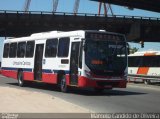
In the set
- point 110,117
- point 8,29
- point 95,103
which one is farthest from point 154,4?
point 110,117

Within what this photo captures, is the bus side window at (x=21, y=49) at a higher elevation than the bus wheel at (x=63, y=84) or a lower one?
higher

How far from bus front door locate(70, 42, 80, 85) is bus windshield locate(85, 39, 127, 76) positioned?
74cm

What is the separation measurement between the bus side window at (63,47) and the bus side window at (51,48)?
0.55 meters

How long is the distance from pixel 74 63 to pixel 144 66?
22.9 metres

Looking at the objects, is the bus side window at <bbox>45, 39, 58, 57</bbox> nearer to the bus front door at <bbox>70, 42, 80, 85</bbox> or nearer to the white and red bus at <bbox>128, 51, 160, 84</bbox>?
the bus front door at <bbox>70, 42, 80, 85</bbox>

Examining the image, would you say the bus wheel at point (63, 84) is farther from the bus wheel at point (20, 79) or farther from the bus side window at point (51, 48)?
the bus wheel at point (20, 79)

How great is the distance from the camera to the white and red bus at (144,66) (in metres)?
41.2

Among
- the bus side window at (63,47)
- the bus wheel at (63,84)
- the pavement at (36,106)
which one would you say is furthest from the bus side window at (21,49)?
the pavement at (36,106)

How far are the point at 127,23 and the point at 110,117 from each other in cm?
6303

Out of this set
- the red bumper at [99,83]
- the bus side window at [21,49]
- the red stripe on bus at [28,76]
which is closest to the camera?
the red bumper at [99,83]

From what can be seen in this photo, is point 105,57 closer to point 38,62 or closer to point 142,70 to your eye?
point 38,62

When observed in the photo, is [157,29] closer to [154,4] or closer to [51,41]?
[154,4]

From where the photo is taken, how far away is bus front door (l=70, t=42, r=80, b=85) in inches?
896

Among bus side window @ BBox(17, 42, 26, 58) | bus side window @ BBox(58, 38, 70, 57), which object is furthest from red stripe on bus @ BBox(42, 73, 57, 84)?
bus side window @ BBox(17, 42, 26, 58)
